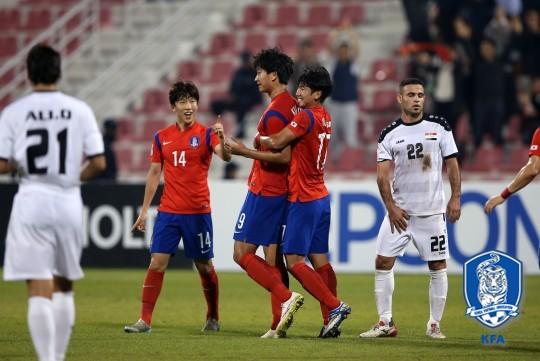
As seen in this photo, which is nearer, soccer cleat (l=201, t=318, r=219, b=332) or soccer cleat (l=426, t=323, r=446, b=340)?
soccer cleat (l=426, t=323, r=446, b=340)

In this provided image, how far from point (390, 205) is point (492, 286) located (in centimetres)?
133

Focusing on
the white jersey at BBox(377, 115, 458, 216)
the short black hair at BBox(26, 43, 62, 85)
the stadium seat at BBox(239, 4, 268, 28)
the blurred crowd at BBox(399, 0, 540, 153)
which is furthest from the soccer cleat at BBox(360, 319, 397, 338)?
the stadium seat at BBox(239, 4, 268, 28)

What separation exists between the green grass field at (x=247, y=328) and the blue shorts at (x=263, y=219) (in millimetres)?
832

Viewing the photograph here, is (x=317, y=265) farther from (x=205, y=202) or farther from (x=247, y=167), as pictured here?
(x=247, y=167)

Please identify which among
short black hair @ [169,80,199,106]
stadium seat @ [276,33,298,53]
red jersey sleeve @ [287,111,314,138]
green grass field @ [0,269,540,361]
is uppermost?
stadium seat @ [276,33,298,53]

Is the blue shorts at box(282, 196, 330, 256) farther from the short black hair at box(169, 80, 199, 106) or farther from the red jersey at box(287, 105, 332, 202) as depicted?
the short black hair at box(169, 80, 199, 106)

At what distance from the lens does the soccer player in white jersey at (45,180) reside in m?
7.09

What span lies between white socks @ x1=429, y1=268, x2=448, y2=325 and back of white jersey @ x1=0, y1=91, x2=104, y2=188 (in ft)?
12.6

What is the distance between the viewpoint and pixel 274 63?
962 cm

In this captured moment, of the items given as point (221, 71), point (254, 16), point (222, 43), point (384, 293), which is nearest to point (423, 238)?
point (384, 293)

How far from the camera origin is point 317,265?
32.7ft

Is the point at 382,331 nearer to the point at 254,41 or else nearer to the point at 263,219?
the point at 263,219

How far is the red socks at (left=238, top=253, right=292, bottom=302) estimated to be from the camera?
31.1ft

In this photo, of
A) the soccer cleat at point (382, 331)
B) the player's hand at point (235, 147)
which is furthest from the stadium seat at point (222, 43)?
the player's hand at point (235, 147)
